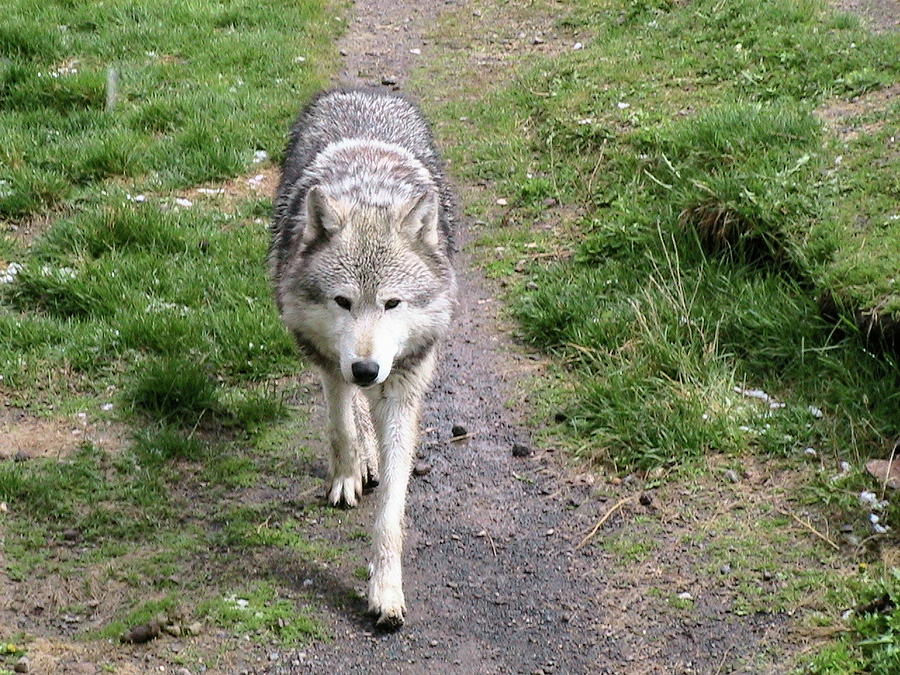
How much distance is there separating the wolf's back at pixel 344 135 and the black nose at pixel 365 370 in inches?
48.9

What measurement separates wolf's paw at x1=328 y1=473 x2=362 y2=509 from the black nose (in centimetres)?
116

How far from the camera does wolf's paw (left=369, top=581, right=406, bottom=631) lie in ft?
15.7

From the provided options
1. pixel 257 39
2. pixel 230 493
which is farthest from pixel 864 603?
pixel 257 39

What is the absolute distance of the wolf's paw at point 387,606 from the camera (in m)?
4.80

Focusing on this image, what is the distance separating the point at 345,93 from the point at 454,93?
3.52 m

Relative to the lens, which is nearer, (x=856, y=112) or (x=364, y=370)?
(x=364, y=370)

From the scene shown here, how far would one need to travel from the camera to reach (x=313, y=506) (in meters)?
5.75

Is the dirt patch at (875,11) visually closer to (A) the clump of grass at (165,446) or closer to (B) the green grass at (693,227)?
(B) the green grass at (693,227)

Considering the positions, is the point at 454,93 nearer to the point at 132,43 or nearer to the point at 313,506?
the point at 132,43

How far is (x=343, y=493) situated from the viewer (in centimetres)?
574

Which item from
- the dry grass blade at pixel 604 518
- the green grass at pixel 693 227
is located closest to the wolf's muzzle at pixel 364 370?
the dry grass blade at pixel 604 518

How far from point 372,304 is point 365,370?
0.37 meters

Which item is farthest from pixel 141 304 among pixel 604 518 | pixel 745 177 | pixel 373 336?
pixel 745 177

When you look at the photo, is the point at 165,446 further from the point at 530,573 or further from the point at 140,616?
the point at 530,573
